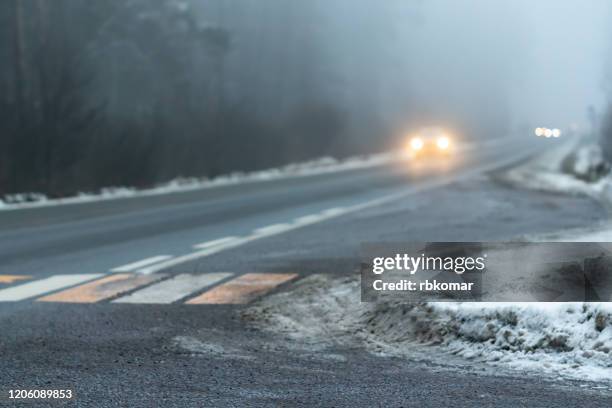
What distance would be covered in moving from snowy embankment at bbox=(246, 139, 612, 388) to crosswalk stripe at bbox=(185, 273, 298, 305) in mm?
422

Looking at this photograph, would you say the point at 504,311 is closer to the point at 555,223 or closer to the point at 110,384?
the point at 110,384

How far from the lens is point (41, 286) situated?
398 inches

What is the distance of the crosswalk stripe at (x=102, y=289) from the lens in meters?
9.22

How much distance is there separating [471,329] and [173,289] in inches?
145

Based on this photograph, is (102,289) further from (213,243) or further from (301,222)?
(301,222)

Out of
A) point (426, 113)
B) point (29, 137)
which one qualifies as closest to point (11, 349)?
point (29, 137)

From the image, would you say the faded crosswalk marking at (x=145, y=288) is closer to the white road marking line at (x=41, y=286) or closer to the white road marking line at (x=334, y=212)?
the white road marking line at (x=41, y=286)

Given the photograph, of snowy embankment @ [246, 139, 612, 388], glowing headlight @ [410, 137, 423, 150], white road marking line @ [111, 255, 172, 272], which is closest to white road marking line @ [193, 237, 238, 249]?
white road marking line @ [111, 255, 172, 272]

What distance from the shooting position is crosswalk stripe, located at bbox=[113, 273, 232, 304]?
9.17 metres

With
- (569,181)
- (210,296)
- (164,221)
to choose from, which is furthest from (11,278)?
(569,181)

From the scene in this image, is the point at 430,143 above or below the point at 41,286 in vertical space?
above

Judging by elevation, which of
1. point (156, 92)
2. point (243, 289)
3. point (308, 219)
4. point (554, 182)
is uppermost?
point (156, 92)

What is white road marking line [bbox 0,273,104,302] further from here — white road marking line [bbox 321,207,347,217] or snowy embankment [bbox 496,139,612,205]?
snowy embankment [bbox 496,139,612,205]

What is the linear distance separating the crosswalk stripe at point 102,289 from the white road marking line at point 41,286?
195 mm
